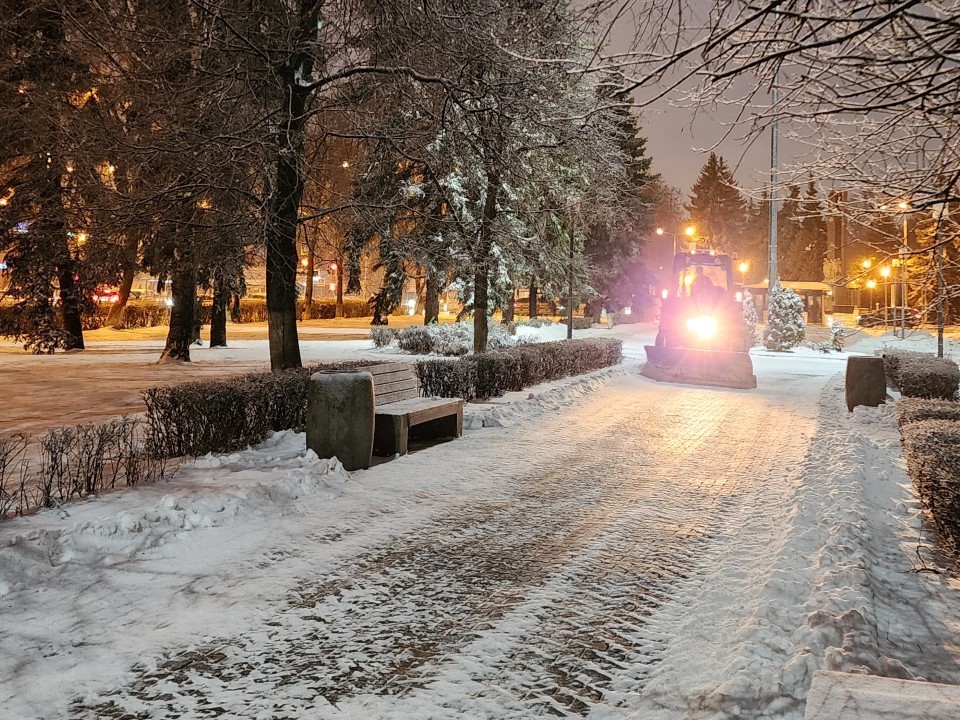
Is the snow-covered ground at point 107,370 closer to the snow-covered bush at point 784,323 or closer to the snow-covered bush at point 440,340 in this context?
the snow-covered bush at point 440,340

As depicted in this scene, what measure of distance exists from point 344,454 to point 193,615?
11.5 feet

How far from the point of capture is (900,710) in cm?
224

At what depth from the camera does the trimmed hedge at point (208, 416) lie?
24.8 ft

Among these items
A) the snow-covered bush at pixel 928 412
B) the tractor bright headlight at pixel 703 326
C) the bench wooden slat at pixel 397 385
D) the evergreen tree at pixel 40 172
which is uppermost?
the evergreen tree at pixel 40 172

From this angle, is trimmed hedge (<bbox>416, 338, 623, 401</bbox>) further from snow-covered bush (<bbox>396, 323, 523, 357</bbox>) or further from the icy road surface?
snow-covered bush (<bbox>396, 323, 523, 357</bbox>)

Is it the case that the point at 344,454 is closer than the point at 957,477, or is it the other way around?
the point at 957,477

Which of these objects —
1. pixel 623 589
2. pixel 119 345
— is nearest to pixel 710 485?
pixel 623 589

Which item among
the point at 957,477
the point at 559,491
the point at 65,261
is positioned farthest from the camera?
the point at 65,261

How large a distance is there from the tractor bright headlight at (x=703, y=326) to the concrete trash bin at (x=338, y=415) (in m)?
12.5

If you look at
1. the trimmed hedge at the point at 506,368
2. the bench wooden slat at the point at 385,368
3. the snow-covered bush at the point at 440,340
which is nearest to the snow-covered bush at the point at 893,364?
the trimmed hedge at the point at 506,368

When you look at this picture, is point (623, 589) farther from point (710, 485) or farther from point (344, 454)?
point (344, 454)

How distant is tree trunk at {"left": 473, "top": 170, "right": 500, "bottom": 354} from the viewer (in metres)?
14.5

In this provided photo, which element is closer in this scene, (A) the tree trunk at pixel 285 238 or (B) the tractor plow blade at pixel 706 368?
(A) the tree trunk at pixel 285 238

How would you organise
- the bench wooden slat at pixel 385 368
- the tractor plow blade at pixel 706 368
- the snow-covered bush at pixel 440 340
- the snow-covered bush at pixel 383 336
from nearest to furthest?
the bench wooden slat at pixel 385 368 → the tractor plow blade at pixel 706 368 → the snow-covered bush at pixel 440 340 → the snow-covered bush at pixel 383 336
